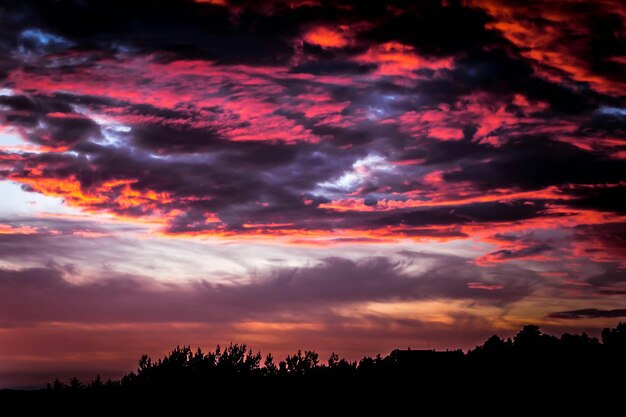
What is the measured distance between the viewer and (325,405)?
84.9 meters

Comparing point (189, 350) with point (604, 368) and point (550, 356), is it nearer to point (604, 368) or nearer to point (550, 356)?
point (550, 356)

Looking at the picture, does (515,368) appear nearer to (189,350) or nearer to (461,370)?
(461,370)

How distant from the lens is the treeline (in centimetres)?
8919

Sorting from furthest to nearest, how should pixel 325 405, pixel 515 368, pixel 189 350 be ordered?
pixel 189 350 → pixel 515 368 → pixel 325 405

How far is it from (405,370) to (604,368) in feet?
88.8

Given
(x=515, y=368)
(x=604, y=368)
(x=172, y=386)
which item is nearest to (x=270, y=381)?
(x=172, y=386)

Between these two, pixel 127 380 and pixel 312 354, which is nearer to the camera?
pixel 127 380

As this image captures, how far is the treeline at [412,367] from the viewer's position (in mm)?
89188

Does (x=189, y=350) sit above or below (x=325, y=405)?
above

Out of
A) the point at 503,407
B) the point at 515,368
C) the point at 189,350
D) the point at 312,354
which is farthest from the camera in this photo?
the point at 312,354

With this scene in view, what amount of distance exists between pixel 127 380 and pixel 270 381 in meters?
20.8

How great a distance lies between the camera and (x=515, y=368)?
91625 millimetres

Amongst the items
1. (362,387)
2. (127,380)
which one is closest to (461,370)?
(362,387)

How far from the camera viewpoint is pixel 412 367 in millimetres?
111688
